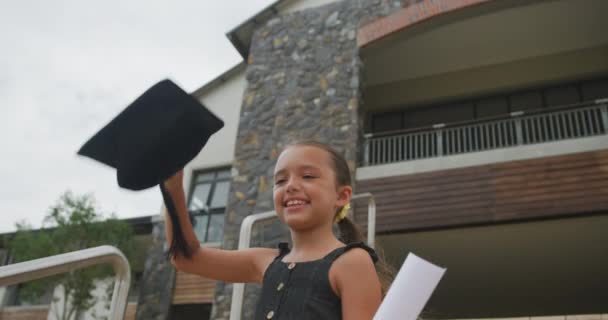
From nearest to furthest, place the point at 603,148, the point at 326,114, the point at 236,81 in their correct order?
the point at 603,148, the point at 326,114, the point at 236,81

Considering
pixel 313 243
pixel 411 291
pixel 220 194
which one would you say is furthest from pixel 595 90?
pixel 411 291

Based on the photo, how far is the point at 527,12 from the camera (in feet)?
34.1

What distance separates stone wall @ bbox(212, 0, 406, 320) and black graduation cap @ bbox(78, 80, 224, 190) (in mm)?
7389

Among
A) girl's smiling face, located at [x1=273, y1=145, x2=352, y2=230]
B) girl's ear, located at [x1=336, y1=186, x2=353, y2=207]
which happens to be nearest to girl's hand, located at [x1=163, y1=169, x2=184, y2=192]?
girl's smiling face, located at [x1=273, y1=145, x2=352, y2=230]

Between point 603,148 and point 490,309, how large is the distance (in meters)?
4.96

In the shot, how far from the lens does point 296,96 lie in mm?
10289

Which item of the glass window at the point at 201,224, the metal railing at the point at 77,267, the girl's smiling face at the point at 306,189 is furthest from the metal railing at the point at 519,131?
the girl's smiling face at the point at 306,189

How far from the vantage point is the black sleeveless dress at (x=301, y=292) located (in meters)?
1.47

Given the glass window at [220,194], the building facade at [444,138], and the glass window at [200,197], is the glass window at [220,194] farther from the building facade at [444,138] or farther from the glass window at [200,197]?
the glass window at [200,197]

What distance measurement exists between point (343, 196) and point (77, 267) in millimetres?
869

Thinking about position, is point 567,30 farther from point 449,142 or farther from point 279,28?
point 279,28

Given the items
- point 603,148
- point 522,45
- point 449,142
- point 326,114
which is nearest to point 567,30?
point 522,45

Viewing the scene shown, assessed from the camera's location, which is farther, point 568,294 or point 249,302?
point 568,294

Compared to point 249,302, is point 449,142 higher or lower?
higher
